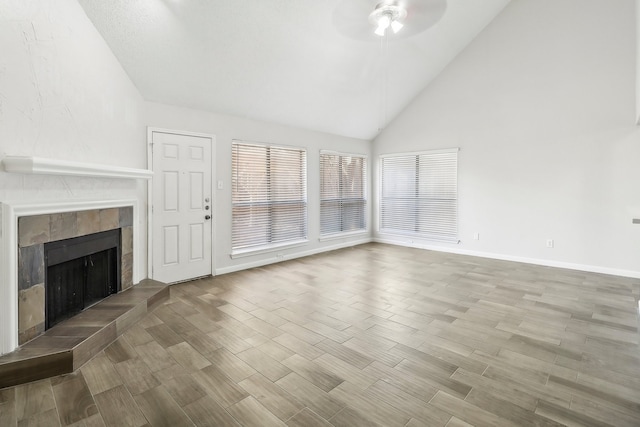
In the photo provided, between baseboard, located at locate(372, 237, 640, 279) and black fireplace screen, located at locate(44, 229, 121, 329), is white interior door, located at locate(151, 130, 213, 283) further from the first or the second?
baseboard, located at locate(372, 237, 640, 279)

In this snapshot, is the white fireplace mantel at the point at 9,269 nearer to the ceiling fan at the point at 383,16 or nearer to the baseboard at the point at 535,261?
the ceiling fan at the point at 383,16

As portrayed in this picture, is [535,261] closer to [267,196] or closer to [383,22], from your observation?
[383,22]

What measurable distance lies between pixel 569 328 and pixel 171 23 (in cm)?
478

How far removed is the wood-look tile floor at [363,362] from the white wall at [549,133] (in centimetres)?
110

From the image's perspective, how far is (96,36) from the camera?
3.06m

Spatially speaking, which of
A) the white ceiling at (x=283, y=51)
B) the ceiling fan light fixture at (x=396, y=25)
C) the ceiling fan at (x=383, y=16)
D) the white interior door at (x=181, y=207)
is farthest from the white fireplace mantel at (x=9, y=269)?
the ceiling fan light fixture at (x=396, y=25)

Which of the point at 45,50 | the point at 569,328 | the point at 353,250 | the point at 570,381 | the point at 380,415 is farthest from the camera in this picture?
the point at 353,250

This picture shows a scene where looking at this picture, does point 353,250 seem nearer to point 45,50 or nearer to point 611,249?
point 611,249

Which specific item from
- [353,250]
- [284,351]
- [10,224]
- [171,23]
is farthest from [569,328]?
[171,23]

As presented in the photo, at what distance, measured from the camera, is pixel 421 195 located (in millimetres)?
6586

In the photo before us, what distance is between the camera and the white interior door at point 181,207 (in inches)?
159

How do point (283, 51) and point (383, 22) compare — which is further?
point (283, 51)

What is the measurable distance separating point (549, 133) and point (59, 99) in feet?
20.4

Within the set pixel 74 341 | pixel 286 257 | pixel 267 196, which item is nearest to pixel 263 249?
pixel 286 257
